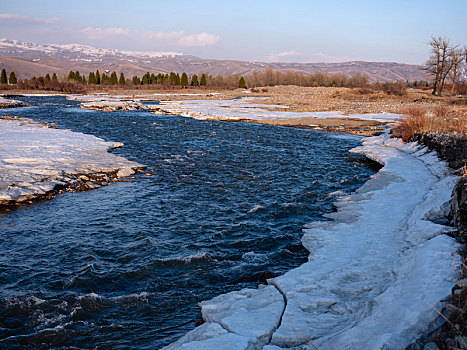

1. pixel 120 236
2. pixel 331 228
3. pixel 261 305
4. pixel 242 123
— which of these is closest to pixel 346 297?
pixel 261 305

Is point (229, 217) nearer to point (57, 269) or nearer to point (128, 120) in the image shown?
point (57, 269)

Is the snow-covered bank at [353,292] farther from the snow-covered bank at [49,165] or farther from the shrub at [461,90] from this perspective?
the shrub at [461,90]

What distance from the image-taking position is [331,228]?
320 inches

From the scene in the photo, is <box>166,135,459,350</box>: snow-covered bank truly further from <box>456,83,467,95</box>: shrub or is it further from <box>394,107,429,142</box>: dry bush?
<box>456,83,467,95</box>: shrub

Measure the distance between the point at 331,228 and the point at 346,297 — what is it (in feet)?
10.0

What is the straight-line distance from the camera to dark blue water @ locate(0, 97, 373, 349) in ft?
17.4

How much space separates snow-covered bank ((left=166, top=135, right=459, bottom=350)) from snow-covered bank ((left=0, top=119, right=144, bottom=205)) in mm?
7245

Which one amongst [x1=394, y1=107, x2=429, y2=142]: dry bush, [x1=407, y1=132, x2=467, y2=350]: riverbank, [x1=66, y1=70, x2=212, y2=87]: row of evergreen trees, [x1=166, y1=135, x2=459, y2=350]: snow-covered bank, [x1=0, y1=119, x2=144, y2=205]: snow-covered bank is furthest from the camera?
[x1=66, y1=70, x2=212, y2=87]: row of evergreen trees

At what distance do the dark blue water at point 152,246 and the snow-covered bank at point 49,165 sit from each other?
A: 0.70 metres

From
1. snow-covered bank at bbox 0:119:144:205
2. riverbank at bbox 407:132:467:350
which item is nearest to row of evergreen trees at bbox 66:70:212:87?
snow-covered bank at bbox 0:119:144:205

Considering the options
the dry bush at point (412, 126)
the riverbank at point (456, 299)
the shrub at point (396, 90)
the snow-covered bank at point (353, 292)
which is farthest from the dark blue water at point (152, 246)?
the shrub at point (396, 90)

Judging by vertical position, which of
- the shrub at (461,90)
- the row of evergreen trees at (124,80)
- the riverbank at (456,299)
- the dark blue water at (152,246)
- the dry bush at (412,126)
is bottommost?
the dark blue water at (152,246)

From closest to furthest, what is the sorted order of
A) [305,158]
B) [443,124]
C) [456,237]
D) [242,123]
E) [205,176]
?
1. [456,237]
2. [205,176]
3. [305,158]
4. [443,124]
5. [242,123]

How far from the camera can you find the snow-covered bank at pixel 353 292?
4007mm
